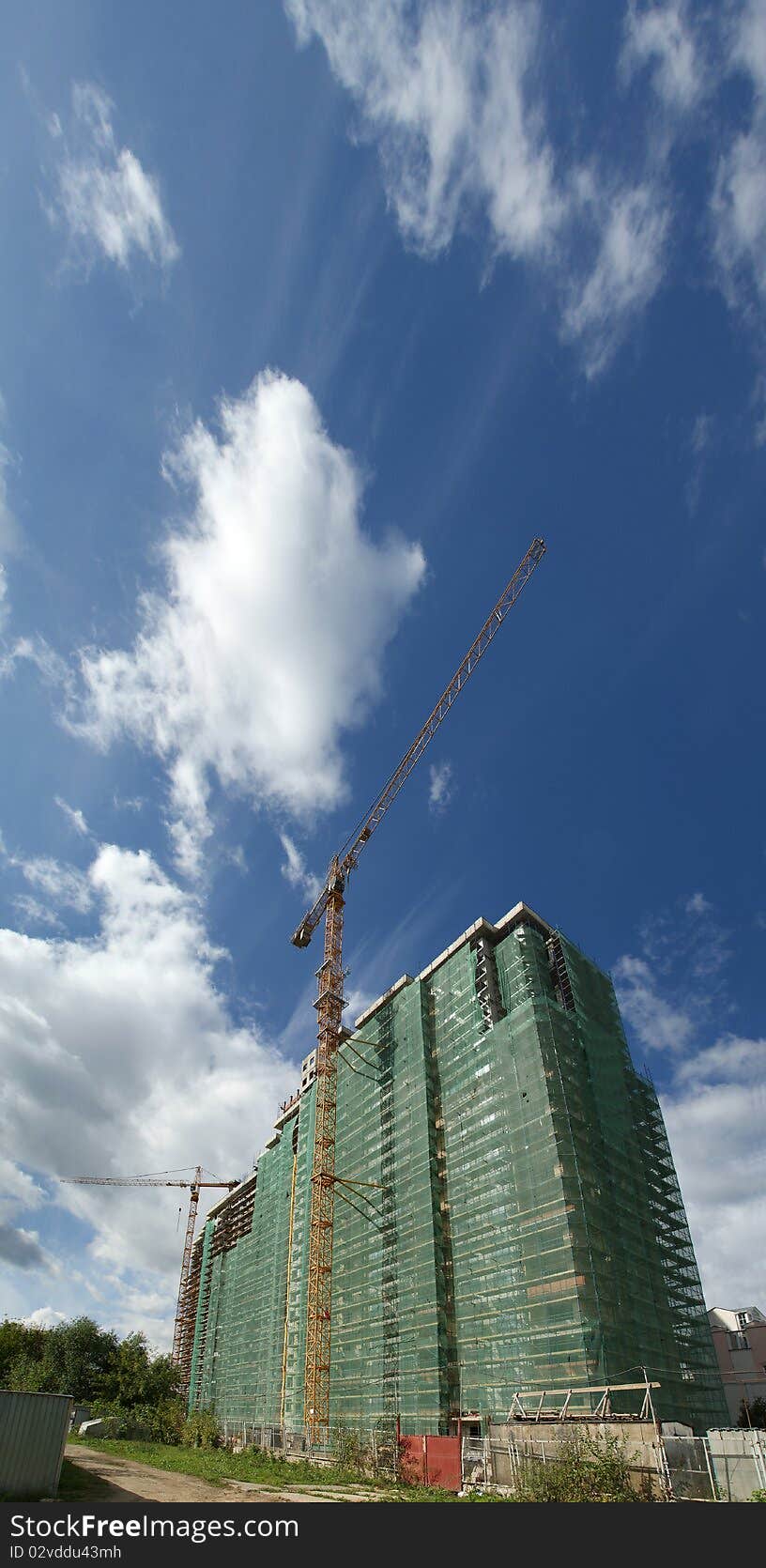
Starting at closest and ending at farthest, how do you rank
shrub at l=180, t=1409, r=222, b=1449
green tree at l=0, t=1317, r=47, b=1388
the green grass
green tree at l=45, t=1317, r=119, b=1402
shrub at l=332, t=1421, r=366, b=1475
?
the green grass < shrub at l=332, t=1421, r=366, b=1475 < shrub at l=180, t=1409, r=222, b=1449 < green tree at l=45, t=1317, r=119, b=1402 < green tree at l=0, t=1317, r=47, b=1388

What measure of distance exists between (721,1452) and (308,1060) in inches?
3333

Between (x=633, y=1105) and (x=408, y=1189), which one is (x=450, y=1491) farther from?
(x=633, y=1105)

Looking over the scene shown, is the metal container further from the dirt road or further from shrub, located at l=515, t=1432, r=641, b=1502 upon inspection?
shrub, located at l=515, t=1432, r=641, b=1502

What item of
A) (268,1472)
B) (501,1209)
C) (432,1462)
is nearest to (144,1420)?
(268,1472)

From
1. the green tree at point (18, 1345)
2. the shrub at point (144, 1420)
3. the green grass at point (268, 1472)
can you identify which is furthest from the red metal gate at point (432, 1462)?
the green tree at point (18, 1345)

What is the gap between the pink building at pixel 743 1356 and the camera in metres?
71.4

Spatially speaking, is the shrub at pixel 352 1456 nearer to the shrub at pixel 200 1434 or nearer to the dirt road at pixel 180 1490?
the dirt road at pixel 180 1490

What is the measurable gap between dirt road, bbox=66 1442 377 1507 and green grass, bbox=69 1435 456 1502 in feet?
3.62

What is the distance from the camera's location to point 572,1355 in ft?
131

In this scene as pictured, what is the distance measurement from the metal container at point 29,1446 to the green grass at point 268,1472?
10826 millimetres

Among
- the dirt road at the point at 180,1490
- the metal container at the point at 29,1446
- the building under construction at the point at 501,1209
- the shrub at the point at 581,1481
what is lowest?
the dirt road at the point at 180,1490

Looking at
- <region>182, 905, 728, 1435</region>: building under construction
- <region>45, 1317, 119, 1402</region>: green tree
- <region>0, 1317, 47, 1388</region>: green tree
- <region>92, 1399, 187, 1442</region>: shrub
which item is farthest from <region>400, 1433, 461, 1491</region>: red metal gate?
<region>0, 1317, 47, 1388</region>: green tree

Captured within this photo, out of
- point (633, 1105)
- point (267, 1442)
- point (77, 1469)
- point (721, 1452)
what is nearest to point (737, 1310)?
point (633, 1105)

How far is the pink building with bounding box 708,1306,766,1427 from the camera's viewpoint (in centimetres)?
7138
